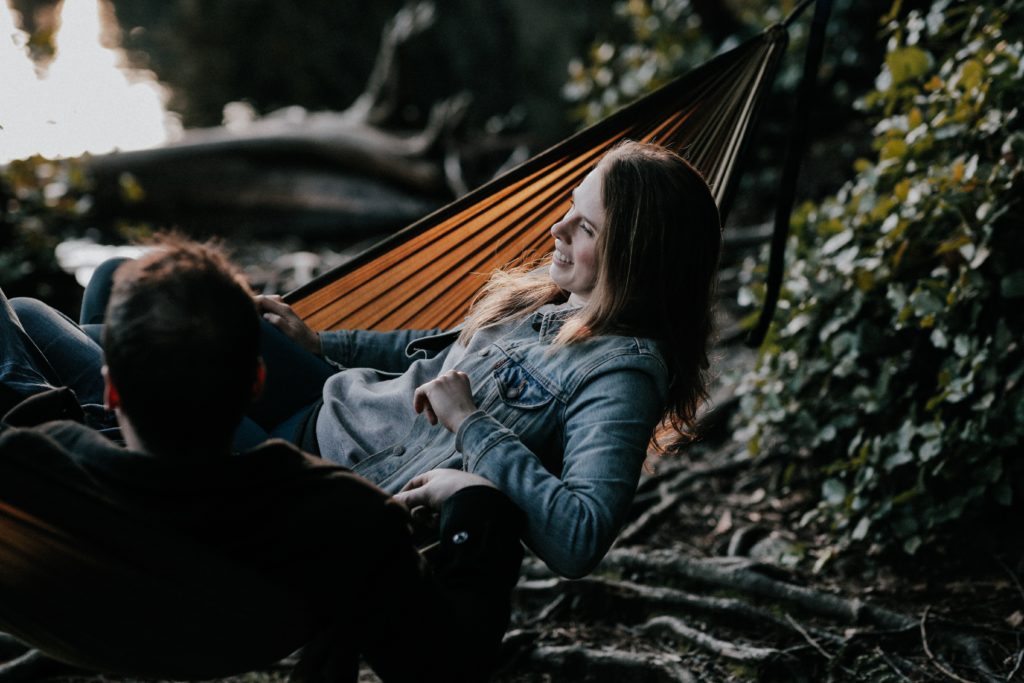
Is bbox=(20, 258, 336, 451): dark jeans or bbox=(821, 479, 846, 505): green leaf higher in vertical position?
bbox=(20, 258, 336, 451): dark jeans

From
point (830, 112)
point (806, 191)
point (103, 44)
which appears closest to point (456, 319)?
point (806, 191)

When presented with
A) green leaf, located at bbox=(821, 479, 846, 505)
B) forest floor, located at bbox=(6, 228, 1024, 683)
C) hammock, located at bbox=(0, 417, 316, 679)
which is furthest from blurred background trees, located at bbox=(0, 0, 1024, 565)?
hammock, located at bbox=(0, 417, 316, 679)

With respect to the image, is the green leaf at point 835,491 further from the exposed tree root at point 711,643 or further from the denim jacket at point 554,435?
the denim jacket at point 554,435

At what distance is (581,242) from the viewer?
1524 mm

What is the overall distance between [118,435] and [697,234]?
1.02 meters

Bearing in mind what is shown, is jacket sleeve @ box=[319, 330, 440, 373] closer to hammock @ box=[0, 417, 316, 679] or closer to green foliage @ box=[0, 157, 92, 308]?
hammock @ box=[0, 417, 316, 679]

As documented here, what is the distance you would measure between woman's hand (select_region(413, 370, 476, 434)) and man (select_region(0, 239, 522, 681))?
0.97 ft

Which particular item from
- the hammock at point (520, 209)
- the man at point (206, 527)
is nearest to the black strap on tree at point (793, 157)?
the hammock at point (520, 209)

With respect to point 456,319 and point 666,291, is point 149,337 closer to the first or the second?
point 666,291

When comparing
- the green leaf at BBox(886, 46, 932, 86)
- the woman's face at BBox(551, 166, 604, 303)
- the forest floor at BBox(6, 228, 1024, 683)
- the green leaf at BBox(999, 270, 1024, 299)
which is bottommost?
the forest floor at BBox(6, 228, 1024, 683)

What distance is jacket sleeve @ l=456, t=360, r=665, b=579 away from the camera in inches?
48.5

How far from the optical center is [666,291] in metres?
1.47

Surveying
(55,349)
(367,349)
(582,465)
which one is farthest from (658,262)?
(55,349)

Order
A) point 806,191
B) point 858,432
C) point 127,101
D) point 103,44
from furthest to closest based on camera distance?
point 103,44 → point 127,101 → point 806,191 → point 858,432
